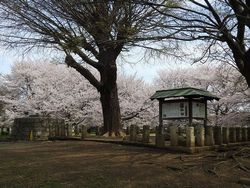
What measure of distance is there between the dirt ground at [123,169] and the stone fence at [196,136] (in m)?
0.49

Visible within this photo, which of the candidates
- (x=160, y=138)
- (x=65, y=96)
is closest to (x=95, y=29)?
(x=160, y=138)

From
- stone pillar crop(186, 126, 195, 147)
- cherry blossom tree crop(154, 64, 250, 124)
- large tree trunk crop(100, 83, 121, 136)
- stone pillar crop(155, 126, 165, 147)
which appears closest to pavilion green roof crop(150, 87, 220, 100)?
stone pillar crop(155, 126, 165, 147)

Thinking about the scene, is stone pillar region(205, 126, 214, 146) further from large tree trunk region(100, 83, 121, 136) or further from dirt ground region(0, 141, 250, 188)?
large tree trunk region(100, 83, 121, 136)

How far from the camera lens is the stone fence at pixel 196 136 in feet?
30.0

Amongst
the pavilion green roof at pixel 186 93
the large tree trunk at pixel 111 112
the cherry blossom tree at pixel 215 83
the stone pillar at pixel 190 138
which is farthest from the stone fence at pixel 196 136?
the cherry blossom tree at pixel 215 83

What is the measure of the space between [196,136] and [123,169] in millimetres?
3073

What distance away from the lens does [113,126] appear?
15.0 m

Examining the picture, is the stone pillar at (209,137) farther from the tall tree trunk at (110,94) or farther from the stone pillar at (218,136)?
the tall tree trunk at (110,94)

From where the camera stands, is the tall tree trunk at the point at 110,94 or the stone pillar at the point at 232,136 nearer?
the stone pillar at the point at 232,136

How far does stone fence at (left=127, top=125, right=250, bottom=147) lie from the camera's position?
9156 mm

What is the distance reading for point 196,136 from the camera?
948 centimetres

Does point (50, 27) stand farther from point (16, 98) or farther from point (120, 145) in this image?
point (16, 98)

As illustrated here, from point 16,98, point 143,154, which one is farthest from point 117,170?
point 16,98

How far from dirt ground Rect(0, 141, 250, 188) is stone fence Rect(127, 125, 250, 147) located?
0.49 meters
